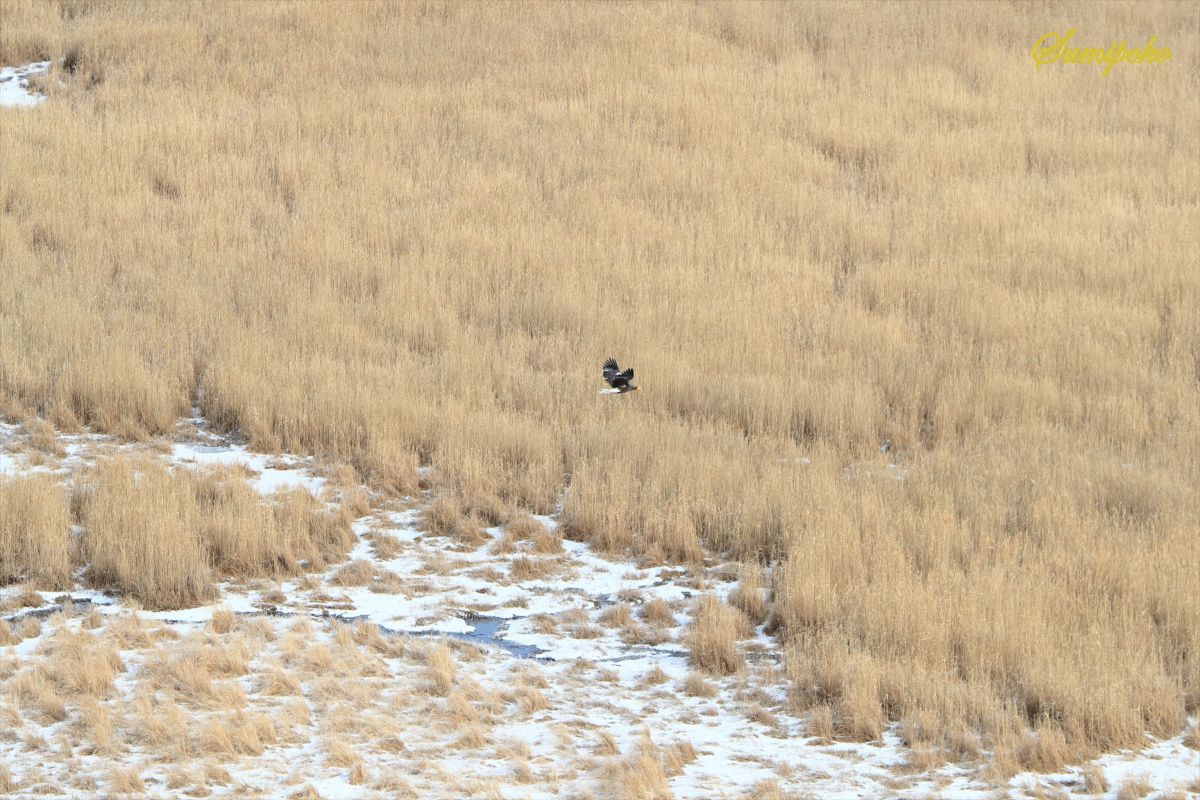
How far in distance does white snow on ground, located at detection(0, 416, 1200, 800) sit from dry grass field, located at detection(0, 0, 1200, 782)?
188 mm

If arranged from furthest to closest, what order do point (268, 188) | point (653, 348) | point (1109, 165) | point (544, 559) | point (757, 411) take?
point (1109, 165) → point (268, 188) → point (653, 348) → point (757, 411) → point (544, 559)

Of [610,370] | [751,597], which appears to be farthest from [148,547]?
[610,370]

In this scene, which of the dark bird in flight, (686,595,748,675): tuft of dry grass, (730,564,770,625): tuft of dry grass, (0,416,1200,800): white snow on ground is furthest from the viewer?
the dark bird in flight

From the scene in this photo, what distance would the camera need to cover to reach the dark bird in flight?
33.6 feet

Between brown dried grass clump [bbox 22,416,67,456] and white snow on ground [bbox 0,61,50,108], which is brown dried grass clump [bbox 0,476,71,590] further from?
white snow on ground [bbox 0,61,50,108]

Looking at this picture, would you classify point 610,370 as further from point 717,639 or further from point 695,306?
point 717,639

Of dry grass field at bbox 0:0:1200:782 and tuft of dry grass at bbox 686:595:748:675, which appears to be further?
dry grass field at bbox 0:0:1200:782

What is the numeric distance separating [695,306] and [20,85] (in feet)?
33.8

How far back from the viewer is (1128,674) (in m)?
6.38

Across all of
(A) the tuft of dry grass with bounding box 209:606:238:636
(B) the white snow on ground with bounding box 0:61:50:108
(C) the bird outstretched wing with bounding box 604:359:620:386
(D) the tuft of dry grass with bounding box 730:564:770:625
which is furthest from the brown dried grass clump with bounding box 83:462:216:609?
(B) the white snow on ground with bounding box 0:61:50:108

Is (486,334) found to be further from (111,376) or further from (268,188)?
(268,188)

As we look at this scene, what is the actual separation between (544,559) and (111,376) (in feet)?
12.9

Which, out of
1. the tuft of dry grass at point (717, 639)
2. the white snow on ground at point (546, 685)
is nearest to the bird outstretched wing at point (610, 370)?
the white snow on ground at point (546, 685)

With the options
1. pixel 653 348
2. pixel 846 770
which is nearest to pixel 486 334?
pixel 653 348
